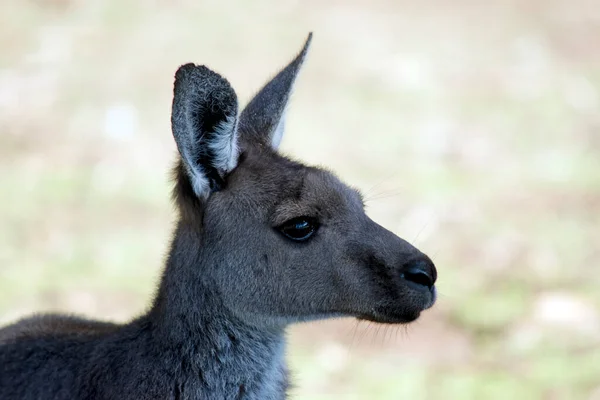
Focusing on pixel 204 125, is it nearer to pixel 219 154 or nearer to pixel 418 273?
pixel 219 154

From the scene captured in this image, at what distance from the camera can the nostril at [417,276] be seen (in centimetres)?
377

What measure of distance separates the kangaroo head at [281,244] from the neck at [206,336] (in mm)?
38

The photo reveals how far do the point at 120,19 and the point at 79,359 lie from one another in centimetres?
936

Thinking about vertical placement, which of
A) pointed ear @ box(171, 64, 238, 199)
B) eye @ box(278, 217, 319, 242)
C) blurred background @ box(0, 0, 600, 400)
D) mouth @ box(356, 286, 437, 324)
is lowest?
mouth @ box(356, 286, 437, 324)

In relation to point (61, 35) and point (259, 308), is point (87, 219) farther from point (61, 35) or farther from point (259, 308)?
point (259, 308)

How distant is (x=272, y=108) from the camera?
14.3 ft

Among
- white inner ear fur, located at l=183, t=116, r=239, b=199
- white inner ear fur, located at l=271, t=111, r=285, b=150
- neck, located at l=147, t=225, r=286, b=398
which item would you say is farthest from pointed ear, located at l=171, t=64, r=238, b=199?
white inner ear fur, located at l=271, t=111, r=285, b=150

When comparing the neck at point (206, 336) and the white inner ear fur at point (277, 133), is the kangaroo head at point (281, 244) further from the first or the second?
the white inner ear fur at point (277, 133)

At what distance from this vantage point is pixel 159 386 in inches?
154

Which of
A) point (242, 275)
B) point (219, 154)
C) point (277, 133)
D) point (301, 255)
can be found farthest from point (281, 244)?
point (277, 133)

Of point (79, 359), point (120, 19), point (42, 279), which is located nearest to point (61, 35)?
point (120, 19)

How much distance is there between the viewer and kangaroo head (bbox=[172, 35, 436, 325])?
12.5 ft

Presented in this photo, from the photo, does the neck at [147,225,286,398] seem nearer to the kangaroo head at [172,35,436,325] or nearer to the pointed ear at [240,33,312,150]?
the kangaroo head at [172,35,436,325]

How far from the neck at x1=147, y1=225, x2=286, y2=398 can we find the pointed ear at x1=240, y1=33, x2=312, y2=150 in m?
0.57
